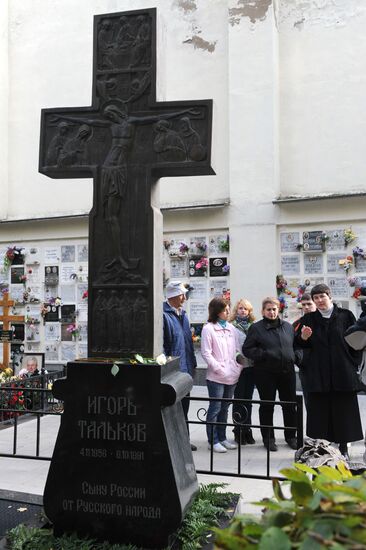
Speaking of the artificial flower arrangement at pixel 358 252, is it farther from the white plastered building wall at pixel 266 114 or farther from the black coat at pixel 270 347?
the black coat at pixel 270 347

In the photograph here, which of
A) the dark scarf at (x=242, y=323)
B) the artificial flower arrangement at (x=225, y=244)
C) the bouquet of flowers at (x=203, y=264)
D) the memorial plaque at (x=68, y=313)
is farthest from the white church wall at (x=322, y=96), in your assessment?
the memorial plaque at (x=68, y=313)

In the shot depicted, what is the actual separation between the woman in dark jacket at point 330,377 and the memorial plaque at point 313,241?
461 cm

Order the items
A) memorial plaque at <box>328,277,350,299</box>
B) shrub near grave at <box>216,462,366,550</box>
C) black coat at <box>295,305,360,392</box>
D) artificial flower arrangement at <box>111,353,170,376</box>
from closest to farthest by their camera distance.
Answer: shrub near grave at <box>216,462,366,550</box>
artificial flower arrangement at <box>111,353,170,376</box>
black coat at <box>295,305,360,392</box>
memorial plaque at <box>328,277,350,299</box>

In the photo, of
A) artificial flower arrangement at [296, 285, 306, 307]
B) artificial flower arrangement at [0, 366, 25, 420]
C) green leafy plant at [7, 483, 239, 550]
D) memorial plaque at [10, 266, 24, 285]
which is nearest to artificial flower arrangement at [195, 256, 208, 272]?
artificial flower arrangement at [296, 285, 306, 307]

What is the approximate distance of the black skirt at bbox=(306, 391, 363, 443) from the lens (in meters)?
5.17

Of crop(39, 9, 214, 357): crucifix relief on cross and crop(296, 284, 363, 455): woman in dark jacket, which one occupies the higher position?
crop(39, 9, 214, 357): crucifix relief on cross

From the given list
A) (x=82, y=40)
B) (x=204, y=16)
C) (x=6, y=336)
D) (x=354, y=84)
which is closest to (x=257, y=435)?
(x=6, y=336)

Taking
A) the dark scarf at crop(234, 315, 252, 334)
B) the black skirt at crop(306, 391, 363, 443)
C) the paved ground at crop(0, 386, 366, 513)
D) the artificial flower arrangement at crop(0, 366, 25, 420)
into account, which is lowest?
the paved ground at crop(0, 386, 366, 513)

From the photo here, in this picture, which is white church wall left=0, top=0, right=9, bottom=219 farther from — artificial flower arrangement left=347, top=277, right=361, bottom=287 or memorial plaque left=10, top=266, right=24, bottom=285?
artificial flower arrangement left=347, top=277, right=361, bottom=287

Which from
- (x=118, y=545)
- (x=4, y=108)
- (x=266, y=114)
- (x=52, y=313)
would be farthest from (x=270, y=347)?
(x=4, y=108)

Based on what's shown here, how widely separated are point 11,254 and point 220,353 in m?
7.15

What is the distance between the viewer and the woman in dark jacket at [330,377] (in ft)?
16.9

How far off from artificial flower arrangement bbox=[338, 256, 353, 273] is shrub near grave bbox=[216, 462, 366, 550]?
8.46 m

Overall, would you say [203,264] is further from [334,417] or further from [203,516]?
[203,516]
